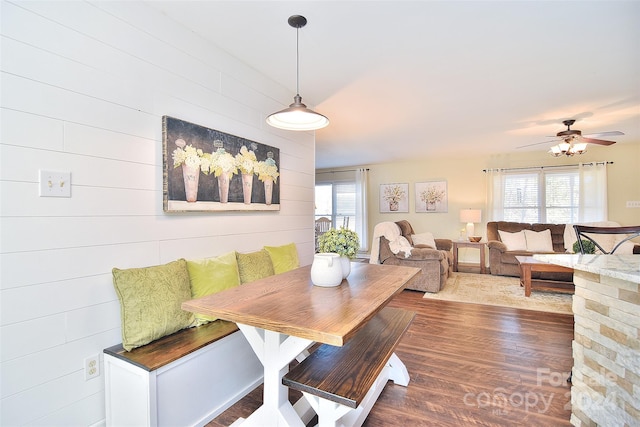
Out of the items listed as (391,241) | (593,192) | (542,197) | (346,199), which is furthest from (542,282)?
(346,199)

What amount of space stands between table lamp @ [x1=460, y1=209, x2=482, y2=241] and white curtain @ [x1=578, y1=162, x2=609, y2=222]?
1681mm

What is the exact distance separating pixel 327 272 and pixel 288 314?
457mm

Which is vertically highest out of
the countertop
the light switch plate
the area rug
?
the light switch plate

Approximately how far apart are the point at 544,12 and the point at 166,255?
2.81 m

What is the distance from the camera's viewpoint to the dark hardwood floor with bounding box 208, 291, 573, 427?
1731mm

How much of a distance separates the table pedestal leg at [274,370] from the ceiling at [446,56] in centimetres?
191

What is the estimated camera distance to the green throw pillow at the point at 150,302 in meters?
1.53

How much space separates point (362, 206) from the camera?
24.2 ft

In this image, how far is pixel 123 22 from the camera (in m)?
1.67

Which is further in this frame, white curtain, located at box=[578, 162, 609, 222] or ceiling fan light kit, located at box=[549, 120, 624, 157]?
white curtain, located at box=[578, 162, 609, 222]

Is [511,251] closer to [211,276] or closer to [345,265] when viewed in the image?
[345,265]

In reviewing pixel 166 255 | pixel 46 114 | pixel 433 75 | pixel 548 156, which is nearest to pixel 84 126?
pixel 46 114

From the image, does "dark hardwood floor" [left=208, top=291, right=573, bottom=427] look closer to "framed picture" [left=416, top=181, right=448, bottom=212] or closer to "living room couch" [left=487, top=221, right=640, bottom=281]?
"living room couch" [left=487, top=221, right=640, bottom=281]

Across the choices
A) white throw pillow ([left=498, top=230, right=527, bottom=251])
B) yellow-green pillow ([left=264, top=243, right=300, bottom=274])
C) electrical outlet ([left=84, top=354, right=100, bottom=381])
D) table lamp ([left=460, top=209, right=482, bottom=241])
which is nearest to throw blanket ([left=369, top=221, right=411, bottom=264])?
table lamp ([left=460, top=209, right=482, bottom=241])
